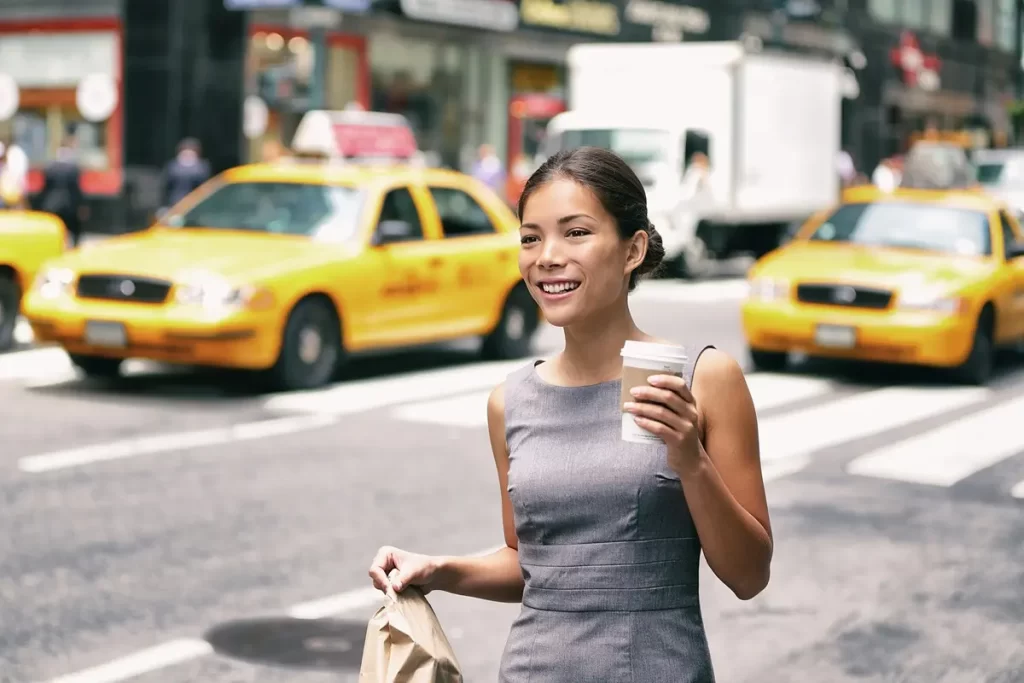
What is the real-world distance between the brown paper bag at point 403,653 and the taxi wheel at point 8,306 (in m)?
12.4

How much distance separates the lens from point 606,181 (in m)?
2.85

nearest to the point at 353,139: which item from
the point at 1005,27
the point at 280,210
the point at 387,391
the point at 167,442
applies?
the point at 280,210

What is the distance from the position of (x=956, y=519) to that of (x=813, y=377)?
5769 millimetres

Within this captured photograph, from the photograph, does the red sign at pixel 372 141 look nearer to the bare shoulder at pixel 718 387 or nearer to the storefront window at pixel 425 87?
the storefront window at pixel 425 87

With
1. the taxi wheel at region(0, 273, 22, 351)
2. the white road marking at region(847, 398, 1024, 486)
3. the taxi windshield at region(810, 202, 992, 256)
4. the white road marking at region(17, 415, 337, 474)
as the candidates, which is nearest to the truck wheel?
the taxi windshield at region(810, 202, 992, 256)

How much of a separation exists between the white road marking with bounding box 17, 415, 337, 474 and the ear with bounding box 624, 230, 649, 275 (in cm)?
703

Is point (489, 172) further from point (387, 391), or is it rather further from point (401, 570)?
point (401, 570)

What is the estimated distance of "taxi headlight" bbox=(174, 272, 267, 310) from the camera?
1203cm

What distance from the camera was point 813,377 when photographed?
1434 cm

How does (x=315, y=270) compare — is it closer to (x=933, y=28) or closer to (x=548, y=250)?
(x=548, y=250)

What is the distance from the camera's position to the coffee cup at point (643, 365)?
2510 mm

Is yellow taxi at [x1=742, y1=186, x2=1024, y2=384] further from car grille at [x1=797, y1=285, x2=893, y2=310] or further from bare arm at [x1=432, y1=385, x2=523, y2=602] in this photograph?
bare arm at [x1=432, y1=385, x2=523, y2=602]

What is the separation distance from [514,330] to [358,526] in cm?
721

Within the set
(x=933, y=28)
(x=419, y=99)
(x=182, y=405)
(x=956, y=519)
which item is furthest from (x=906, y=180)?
(x=933, y=28)
